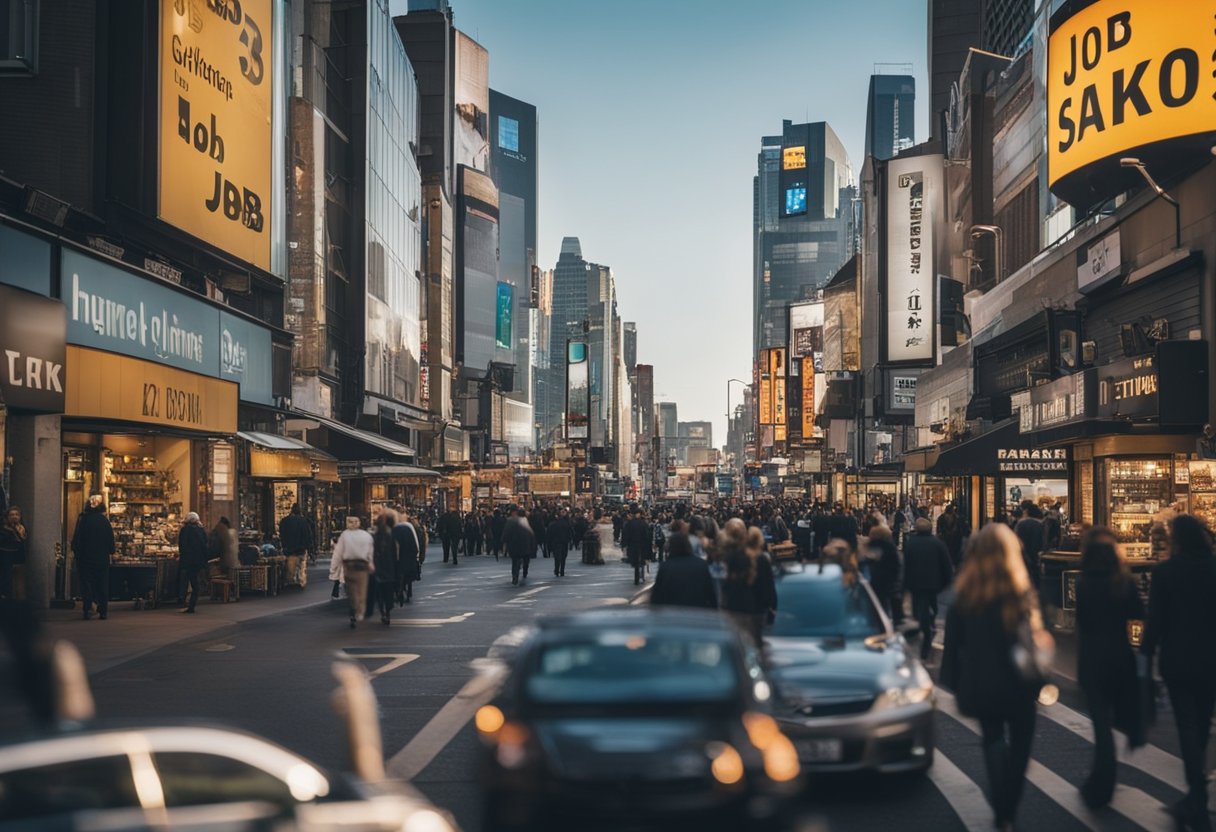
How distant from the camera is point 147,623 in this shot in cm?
2080

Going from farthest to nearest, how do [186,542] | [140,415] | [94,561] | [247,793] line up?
[140,415]
[186,542]
[94,561]
[247,793]

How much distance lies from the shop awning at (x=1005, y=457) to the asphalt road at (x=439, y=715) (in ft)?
41.9

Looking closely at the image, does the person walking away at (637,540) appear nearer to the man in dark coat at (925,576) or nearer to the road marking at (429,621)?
the road marking at (429,621)

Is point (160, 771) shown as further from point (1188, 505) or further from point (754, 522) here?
point (754, 522)

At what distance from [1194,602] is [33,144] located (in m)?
23.1

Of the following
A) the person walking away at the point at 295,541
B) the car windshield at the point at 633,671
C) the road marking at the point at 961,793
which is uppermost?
the car windshield at the point at 633,671

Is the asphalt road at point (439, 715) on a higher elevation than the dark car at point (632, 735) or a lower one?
lower

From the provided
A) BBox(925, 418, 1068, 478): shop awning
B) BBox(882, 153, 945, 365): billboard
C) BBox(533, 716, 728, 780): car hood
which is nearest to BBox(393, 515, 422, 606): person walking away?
BBox(925, 418, 1068, 478): shop awning

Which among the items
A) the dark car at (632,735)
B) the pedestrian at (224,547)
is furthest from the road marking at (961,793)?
the pedestrian at (224,547)

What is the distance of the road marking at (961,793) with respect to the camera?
8234 mm

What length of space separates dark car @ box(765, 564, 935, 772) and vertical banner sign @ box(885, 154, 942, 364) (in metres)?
46.0

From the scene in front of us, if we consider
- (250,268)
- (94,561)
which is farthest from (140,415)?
(250,268)

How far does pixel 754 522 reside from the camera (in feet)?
124

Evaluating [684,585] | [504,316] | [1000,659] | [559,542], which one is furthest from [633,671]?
[504,316]
